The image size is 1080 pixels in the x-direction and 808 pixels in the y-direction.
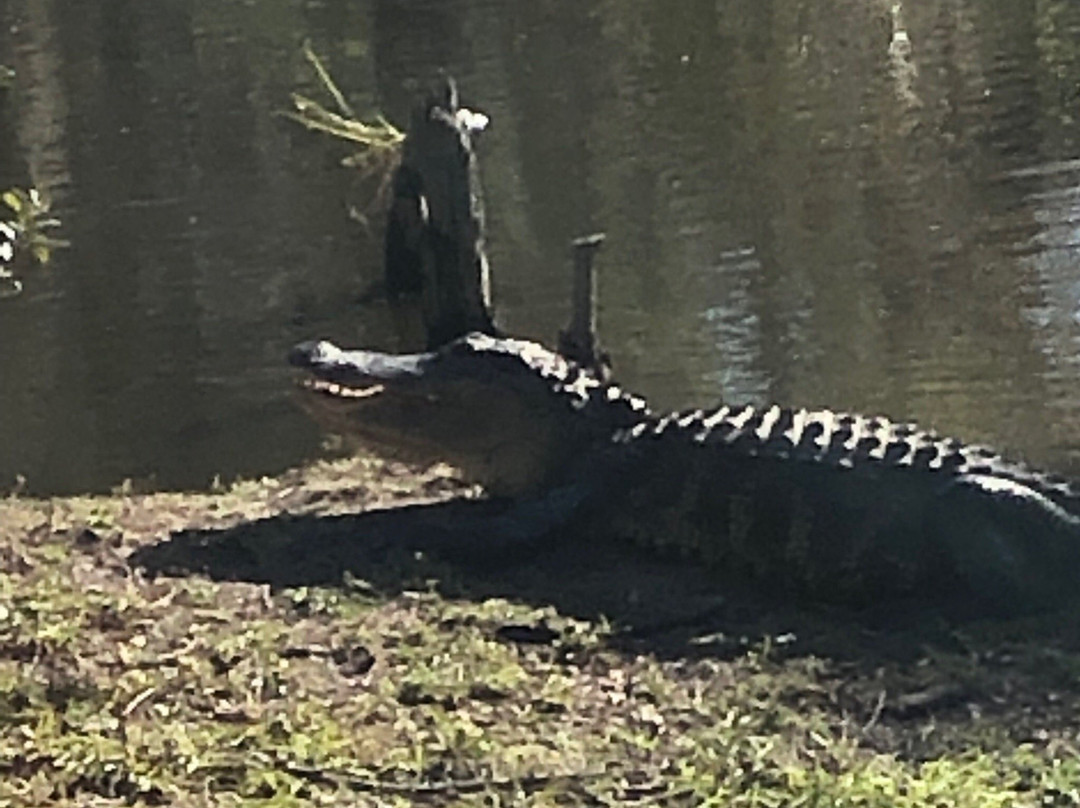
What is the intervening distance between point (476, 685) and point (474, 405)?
2165 millimetres

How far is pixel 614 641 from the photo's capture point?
17.4 ft

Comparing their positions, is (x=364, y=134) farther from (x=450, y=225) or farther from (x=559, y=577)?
(x=559, y=577)

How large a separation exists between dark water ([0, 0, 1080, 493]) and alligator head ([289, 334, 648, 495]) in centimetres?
205

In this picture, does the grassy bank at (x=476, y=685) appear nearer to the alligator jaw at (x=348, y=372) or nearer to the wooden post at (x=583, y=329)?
the alligator jaw at (x=348, y=372)

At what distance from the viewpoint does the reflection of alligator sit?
575cm

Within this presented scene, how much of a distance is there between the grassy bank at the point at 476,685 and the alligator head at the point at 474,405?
1.52 ft

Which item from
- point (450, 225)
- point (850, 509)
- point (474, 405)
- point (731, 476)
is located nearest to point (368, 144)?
point (450, 225)

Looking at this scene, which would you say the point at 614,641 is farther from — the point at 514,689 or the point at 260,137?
the point at 260,137

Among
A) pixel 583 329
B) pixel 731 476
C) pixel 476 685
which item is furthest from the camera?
pixel 583 329

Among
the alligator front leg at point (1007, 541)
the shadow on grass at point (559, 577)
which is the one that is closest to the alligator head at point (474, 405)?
the shadow on grass at point (559, 577)

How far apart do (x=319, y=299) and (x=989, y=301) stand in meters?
4.12

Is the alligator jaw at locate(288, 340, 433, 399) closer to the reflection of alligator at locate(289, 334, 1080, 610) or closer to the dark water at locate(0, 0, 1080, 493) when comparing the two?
the reflection of alligator at locate(289, 334, 1080, 610)

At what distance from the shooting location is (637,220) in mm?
13562

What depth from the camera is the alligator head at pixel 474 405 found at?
677 cm
